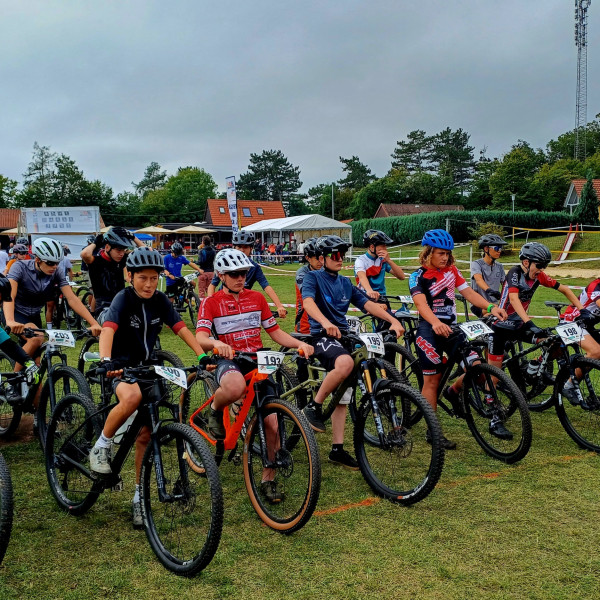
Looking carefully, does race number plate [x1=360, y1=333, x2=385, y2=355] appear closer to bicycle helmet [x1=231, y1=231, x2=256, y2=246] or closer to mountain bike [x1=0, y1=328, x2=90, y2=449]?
mountain bike [x1=0, y1=328, x2=90, y2=449]

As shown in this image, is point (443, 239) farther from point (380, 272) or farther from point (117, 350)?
point (117, 350)

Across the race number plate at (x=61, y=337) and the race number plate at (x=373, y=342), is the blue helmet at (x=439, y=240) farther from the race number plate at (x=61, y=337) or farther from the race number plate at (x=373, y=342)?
the race number plate at (x=61, y=337)

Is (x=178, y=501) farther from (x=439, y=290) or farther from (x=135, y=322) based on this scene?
(x=439, y=290)

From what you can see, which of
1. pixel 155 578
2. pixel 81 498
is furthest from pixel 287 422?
pixel 81 498

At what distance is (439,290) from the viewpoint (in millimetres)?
5840

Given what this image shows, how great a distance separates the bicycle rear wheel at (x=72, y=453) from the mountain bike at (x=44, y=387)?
32cm

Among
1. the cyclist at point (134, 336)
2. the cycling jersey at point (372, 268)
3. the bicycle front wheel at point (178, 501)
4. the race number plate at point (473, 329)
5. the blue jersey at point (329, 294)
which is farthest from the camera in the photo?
the cycling jersey at point (372, 268)

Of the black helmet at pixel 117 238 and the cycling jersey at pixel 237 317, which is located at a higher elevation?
the black helmet at pixel 117 238

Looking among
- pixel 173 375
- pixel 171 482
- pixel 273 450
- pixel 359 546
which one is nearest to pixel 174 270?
pixel 273 450

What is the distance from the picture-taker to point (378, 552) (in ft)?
12.6

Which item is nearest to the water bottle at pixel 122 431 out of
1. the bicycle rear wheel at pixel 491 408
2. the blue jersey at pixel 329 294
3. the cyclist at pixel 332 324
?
the cyclist at pixel 332 324

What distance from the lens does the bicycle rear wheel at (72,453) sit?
4.39 metres

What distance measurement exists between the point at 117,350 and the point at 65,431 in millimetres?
876

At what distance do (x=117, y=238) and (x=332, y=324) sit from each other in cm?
282
